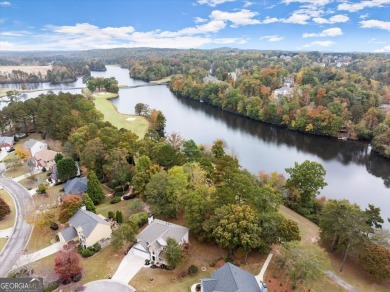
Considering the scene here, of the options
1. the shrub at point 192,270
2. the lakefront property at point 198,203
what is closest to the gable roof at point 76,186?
the lakefront property at point 198,203

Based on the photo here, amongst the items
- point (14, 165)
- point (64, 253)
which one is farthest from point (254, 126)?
point (64, 253)

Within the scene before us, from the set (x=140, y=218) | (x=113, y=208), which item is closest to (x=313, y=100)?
(x=113, y=208)

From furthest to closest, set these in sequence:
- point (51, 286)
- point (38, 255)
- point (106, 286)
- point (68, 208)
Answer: point (68, 208)
point (38, 255)
point (106, 286)
point (51, 286)

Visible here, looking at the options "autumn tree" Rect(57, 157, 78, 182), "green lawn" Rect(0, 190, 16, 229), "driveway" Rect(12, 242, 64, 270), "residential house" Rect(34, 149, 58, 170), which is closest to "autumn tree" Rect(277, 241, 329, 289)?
"driveway" Rect(12, 242, 64, 270)

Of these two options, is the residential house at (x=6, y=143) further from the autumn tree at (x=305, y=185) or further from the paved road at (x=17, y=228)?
the autumn tree at (x=305, y=185)

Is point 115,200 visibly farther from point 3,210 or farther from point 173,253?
point 173,253
